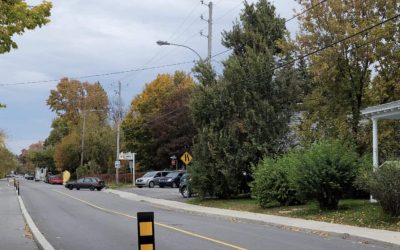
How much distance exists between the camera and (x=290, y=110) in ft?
97.5

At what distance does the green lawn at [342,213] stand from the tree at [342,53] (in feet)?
17.6

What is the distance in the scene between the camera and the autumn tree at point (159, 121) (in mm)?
63688

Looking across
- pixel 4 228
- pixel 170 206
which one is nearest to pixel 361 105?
pixel 170 206

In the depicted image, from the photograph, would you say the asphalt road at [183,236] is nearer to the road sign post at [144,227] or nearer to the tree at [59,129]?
the road sign post at [144,227]

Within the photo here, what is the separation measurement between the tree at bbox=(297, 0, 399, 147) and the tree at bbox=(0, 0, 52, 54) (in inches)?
701

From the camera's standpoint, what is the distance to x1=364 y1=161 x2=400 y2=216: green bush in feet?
53.3

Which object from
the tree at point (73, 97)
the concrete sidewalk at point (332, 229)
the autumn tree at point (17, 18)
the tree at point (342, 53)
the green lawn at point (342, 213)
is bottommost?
the concrete sidewalk at point (332, 229)

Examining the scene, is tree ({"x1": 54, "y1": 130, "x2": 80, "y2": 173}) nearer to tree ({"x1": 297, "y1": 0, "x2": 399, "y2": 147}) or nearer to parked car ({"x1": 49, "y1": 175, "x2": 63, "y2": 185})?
parked car ({"x1": 49, "y1": 175, "x2": 63, "y2": 185})

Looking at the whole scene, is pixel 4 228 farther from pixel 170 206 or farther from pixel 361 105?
pixel 361 105

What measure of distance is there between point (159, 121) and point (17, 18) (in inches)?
2164

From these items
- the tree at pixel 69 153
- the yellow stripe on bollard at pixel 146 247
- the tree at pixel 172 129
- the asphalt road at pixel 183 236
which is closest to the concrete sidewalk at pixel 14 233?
the asphalt road at pixel 183 236

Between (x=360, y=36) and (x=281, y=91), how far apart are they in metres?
5.20

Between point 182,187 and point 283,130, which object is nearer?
point 283,130

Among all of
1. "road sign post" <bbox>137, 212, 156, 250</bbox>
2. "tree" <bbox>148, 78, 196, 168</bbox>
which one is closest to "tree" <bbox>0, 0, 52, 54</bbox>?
"road sign post" <bbox>137, 212, 156, 250</bbox>
